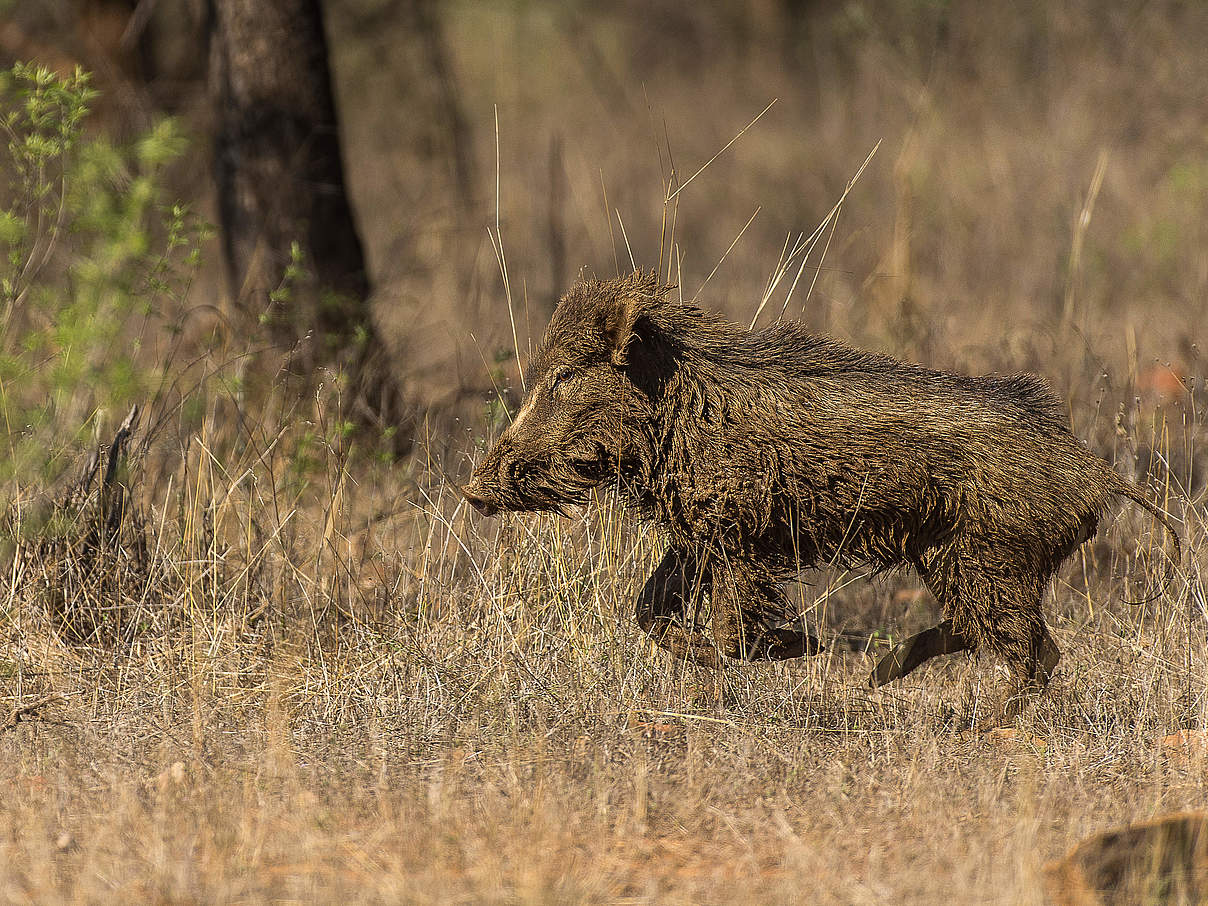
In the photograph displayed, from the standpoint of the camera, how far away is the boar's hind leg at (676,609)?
404cm

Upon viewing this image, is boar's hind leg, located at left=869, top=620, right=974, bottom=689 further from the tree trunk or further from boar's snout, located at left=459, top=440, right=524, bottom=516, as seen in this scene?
the tree trunk

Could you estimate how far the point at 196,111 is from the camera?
1114cm

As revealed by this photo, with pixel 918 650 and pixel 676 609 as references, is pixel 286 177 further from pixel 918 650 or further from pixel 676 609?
pixel 918 650

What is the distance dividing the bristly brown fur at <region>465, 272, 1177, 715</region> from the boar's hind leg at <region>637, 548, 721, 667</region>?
10cm

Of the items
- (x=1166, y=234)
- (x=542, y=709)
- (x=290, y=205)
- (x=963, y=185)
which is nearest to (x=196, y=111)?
(x=290, y=205)

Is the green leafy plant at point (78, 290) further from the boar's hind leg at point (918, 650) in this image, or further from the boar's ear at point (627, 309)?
the boar's hind leg at point (918, 650)

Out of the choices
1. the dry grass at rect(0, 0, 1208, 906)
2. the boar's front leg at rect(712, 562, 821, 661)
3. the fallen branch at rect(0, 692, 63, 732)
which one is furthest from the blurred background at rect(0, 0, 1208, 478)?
the fallen branch at rect(0, 692, 63, 732)

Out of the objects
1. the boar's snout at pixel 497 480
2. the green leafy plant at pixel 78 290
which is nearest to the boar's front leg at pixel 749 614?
the boar's snout at pixel 497 480

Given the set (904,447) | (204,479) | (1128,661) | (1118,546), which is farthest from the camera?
(1118,546)

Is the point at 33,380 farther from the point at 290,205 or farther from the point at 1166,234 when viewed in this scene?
the point at 1166,234

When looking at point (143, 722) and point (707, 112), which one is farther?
point (707, 112)

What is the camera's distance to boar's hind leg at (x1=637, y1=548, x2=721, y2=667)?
4.04 metres

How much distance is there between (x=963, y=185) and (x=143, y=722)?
363 inches

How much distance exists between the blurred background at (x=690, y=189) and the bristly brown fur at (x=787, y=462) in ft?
3.75
